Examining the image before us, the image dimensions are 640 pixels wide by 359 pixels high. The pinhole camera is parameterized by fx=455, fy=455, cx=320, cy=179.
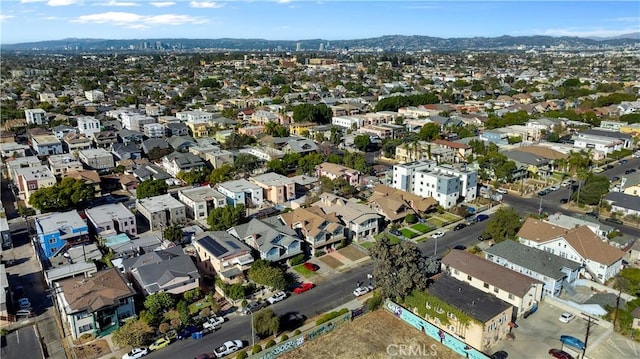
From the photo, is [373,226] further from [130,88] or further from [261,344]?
[130,88]

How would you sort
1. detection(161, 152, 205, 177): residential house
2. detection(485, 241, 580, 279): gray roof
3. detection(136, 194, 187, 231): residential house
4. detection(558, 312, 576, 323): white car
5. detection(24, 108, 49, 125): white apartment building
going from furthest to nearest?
detection(24, 108, 49, 125): white apartment building < detection(161, 152, 205, 177): residential house < detection(136, 194, 187, 231): residential house < detection(485, 241, 580, 279): gray roof < detection(558, 312, 576, 323): white car

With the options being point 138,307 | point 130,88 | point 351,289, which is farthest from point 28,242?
point 130,88

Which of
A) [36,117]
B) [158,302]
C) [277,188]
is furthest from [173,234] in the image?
[36,117]

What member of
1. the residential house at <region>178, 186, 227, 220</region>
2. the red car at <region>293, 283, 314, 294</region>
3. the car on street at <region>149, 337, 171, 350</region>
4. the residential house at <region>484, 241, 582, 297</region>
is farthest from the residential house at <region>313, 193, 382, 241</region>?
the car on street at <region>149, 337, 171, 350</region>

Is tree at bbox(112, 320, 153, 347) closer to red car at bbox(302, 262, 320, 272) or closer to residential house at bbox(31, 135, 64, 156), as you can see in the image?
red car at bbox(302, 262, 320, 272)

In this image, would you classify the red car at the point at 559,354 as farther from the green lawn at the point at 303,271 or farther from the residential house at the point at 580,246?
the green lawn at the point at 303,271

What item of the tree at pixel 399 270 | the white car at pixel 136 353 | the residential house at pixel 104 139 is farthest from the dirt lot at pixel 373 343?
the residential house at pixel 104 139
